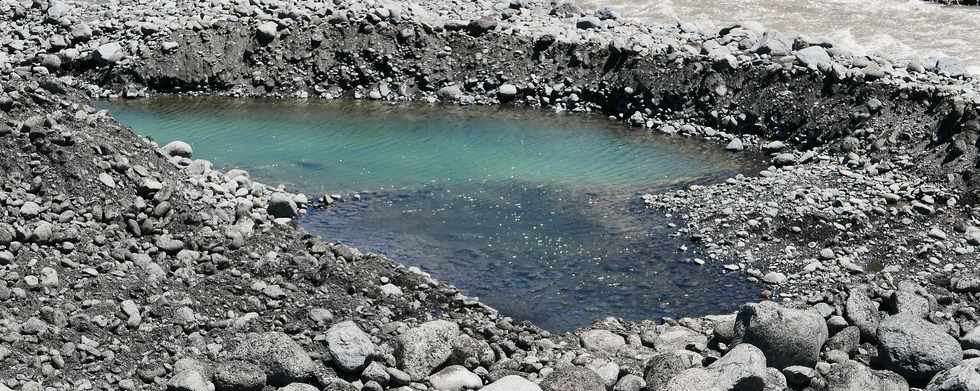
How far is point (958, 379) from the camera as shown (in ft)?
38.3

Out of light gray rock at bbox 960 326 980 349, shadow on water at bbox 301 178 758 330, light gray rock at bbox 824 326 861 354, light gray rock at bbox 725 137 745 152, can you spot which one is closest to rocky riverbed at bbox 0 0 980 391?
light gray rock at bbox 824 326 861 354

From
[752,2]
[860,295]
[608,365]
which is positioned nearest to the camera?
[608,365]

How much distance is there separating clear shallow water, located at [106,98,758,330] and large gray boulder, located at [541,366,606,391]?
2.99 m

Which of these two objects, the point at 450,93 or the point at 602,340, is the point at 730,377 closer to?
the point at 602,340

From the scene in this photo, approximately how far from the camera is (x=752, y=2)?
36.3 meters

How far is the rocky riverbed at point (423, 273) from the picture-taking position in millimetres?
12367

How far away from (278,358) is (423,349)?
67.9 inches

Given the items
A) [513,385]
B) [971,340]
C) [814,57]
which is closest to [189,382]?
[513,385]

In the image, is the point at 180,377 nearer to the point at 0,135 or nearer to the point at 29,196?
the point at 29,196

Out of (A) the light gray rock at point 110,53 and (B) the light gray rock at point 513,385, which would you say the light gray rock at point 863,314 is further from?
(A) the light gray rock at point 110,53

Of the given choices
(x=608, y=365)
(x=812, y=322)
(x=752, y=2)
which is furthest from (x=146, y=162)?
(x=752, y=2)

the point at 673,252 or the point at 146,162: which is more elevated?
the point at 146,162

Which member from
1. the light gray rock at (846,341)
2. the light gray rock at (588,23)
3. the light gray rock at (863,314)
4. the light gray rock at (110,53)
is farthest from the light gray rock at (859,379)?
the light gray rock at (110,53)

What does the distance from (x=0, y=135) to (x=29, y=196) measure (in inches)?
52.6
